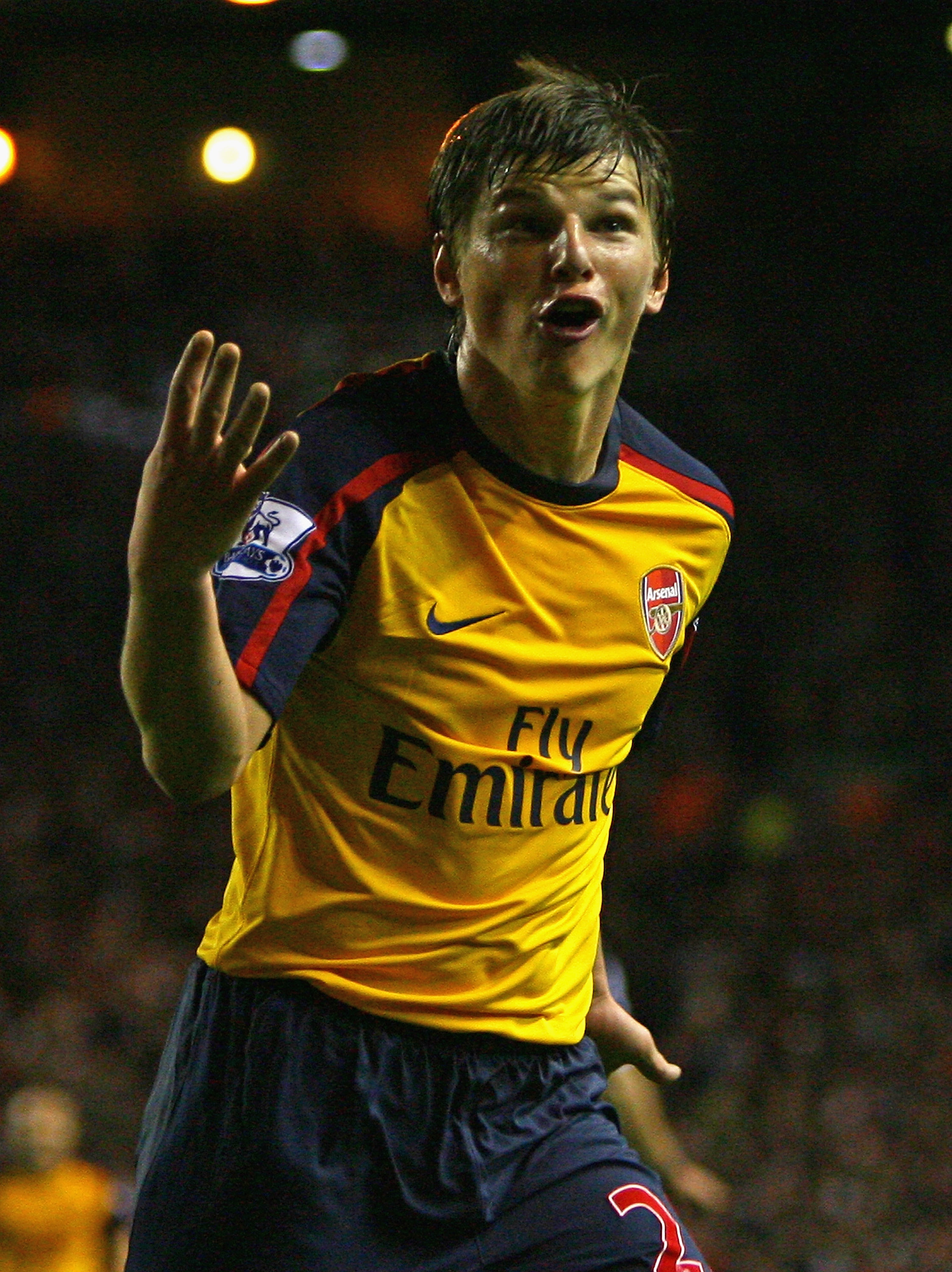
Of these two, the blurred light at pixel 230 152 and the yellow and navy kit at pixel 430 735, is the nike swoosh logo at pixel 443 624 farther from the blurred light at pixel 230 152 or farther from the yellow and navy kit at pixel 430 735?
the blurred light at pixel 230 152

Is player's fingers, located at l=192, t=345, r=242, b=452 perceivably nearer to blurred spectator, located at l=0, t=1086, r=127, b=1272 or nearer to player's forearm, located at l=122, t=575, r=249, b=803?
player's forearm, located at l=122, t=575, r=249, b=803

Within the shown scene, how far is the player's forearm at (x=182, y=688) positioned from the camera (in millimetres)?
1433

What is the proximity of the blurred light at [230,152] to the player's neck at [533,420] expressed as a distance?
8.10 m

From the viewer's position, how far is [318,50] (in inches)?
354

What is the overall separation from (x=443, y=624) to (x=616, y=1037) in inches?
27.3

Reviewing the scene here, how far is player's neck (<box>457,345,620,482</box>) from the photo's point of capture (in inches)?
76.7

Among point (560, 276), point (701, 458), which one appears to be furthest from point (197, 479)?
point (701, 458)

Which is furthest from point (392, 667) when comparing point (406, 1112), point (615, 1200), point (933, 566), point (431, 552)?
point (933, 566)

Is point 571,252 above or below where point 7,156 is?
above

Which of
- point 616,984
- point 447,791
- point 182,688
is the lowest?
point 616,984

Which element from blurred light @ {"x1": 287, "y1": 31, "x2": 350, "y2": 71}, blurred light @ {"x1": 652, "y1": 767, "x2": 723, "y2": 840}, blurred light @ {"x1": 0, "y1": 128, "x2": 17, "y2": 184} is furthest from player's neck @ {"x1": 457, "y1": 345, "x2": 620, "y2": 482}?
blurred light @ {"x1": 0, "y1": 128, "x2": 17, "y2": 184}

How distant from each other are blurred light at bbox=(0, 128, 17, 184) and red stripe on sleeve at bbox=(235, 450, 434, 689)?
887 centimetres

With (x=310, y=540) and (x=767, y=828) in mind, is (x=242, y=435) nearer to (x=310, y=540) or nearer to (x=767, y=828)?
(x=310, y=540)

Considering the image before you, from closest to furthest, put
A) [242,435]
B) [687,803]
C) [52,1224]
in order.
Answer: [242,435] → [52,1224] → [687,803]
